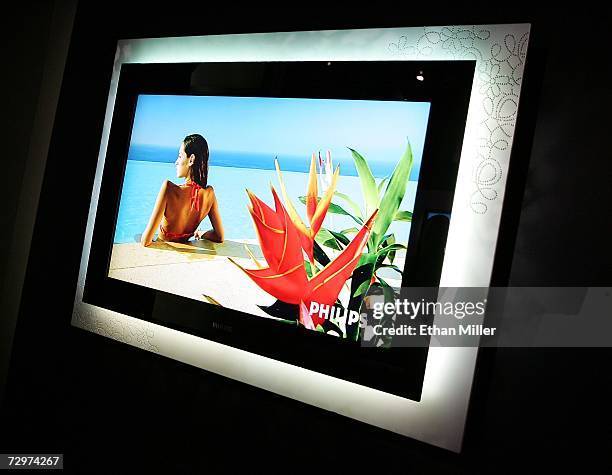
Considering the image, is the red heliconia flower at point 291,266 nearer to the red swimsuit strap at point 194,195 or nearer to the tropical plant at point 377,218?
the tropical plant at point 377,218

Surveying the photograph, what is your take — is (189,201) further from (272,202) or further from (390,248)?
(390,248)

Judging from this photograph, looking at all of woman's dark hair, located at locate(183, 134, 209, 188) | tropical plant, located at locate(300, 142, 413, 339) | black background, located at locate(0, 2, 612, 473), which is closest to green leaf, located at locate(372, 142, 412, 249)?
tropical plant, located at locate(300, 142, 413, 339)

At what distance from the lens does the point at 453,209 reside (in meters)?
1.59

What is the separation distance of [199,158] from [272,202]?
38 centimetres

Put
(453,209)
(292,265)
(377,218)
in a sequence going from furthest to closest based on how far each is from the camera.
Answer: (292,265) < (377,218) < (453,209)

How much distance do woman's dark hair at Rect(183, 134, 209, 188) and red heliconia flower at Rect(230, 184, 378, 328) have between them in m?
0.23

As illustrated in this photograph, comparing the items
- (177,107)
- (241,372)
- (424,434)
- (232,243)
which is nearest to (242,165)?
(232,243)

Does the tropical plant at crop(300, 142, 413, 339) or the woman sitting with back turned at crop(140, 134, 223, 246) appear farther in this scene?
the woman sitting with back turned at crop(140, 134, 223, 246)

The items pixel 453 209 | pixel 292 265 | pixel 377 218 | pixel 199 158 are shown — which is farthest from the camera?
pixel 199 158

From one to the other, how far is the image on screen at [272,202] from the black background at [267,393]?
11.7 inches

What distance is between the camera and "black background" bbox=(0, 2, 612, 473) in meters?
1.51

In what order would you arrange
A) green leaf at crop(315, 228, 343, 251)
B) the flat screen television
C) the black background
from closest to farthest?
the black background → the flat screen television → green leaf at crop(315, 228, 343, 251)

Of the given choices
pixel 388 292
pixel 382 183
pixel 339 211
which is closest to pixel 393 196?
pixel 382 183

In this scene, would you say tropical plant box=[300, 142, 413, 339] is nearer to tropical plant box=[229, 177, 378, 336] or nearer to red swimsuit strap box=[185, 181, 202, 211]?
tropical plant box=[229, 177, 378, 336]
